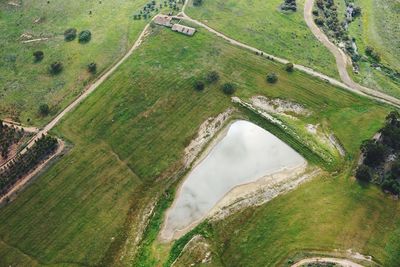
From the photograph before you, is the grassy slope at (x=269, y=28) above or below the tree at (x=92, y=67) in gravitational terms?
above

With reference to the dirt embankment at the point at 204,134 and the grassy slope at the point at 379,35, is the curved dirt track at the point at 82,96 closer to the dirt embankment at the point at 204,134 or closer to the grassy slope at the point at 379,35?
the dirt embankment at the point at 204,134

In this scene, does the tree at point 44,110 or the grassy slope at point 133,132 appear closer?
the grassy slope at point 133,132

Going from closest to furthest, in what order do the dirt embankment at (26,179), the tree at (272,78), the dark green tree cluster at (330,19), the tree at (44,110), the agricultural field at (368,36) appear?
the dirt embankment at (26,179) → the tree at (44,110) → the tree at (272,78) → the agricultural field at (368,36) → the dark green tree cluster at (330,19)

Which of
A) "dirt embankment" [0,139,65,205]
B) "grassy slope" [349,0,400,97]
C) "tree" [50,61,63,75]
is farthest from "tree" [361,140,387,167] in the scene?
"tree" [50,61,63,75]

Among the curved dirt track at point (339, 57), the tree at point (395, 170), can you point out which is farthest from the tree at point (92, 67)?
the tree at point (395, 170)

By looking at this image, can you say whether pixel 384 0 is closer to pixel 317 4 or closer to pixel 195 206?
pixel 317 4

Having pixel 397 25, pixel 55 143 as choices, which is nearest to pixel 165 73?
pixel 55 143

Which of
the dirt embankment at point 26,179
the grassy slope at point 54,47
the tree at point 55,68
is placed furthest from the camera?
the tree at point 55,68
